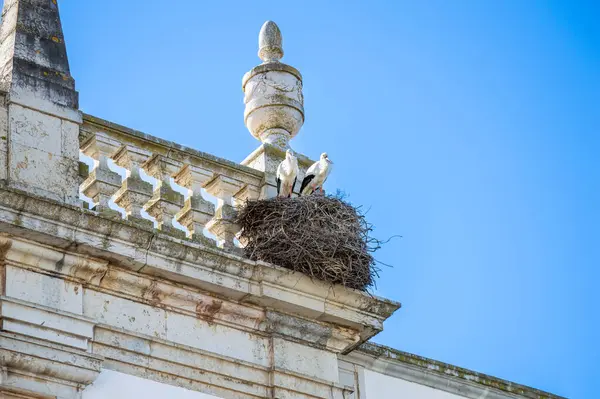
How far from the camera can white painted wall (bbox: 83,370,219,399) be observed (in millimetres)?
8211

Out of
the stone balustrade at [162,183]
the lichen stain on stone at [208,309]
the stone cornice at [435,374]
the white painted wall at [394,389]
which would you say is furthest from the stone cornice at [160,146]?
the white painted wall at [394,389]

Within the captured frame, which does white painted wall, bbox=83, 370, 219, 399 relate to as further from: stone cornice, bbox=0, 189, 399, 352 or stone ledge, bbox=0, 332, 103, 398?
stone cornice, bbox=0, 189, 399, 352

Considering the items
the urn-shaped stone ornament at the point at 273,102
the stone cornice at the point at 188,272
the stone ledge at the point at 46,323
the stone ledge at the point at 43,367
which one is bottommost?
the stone ledge at the point at 43,367

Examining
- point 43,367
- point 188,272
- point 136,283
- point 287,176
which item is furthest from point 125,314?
point 287,176

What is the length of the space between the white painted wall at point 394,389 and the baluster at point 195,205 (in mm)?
1337

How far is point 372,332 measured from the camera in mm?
9352

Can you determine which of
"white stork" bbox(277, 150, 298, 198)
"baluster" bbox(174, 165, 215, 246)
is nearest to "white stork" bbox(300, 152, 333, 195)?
"white stork" bbox(277, 150, 298, 198)

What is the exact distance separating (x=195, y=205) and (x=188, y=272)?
72cm

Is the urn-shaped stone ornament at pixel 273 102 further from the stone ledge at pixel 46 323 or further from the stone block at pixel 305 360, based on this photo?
the stone ledge at pixel 46 323

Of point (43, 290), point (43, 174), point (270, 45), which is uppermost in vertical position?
point (270, 45)

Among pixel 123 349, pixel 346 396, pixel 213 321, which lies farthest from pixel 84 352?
pixel 346 396

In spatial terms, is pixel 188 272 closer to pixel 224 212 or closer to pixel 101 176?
pixel 101 176

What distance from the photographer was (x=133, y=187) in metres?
9.01

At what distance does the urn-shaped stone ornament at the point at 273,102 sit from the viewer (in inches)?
407
